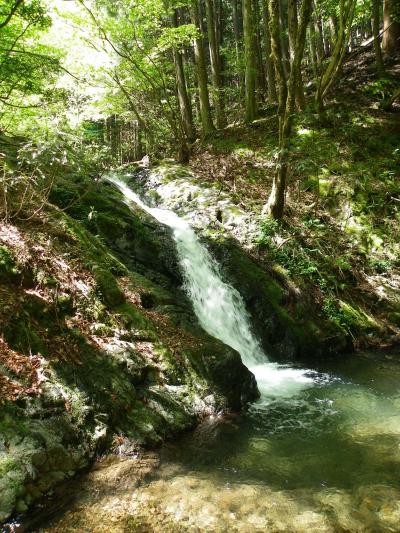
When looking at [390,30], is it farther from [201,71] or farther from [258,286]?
[258,286]

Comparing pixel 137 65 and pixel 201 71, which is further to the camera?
pixel 201 71

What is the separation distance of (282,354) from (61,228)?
17.0 feet

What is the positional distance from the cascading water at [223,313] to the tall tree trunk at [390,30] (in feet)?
38.9

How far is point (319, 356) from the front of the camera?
8758 millimetres

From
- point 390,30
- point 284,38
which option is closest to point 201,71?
point 390,30

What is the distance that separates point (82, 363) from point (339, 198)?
9325mm

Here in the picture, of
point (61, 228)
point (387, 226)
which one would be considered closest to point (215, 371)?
point (61, 228)

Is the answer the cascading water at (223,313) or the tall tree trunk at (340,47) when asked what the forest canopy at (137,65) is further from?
the cascading water at (223,313)

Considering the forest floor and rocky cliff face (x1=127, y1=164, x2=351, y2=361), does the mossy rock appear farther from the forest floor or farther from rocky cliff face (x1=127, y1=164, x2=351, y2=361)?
the forest floor

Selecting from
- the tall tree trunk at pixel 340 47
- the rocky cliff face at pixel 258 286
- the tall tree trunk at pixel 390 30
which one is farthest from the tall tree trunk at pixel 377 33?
the rocky cliff face at pixel 258 286

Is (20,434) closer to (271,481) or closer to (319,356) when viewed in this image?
(271,481)

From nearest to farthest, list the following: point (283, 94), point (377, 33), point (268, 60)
A: 1. point (283, 94)
2. point (377, 33)
3. point (268, 60)

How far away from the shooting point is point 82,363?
4.69 m

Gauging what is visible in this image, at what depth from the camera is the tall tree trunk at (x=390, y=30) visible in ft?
48.3
